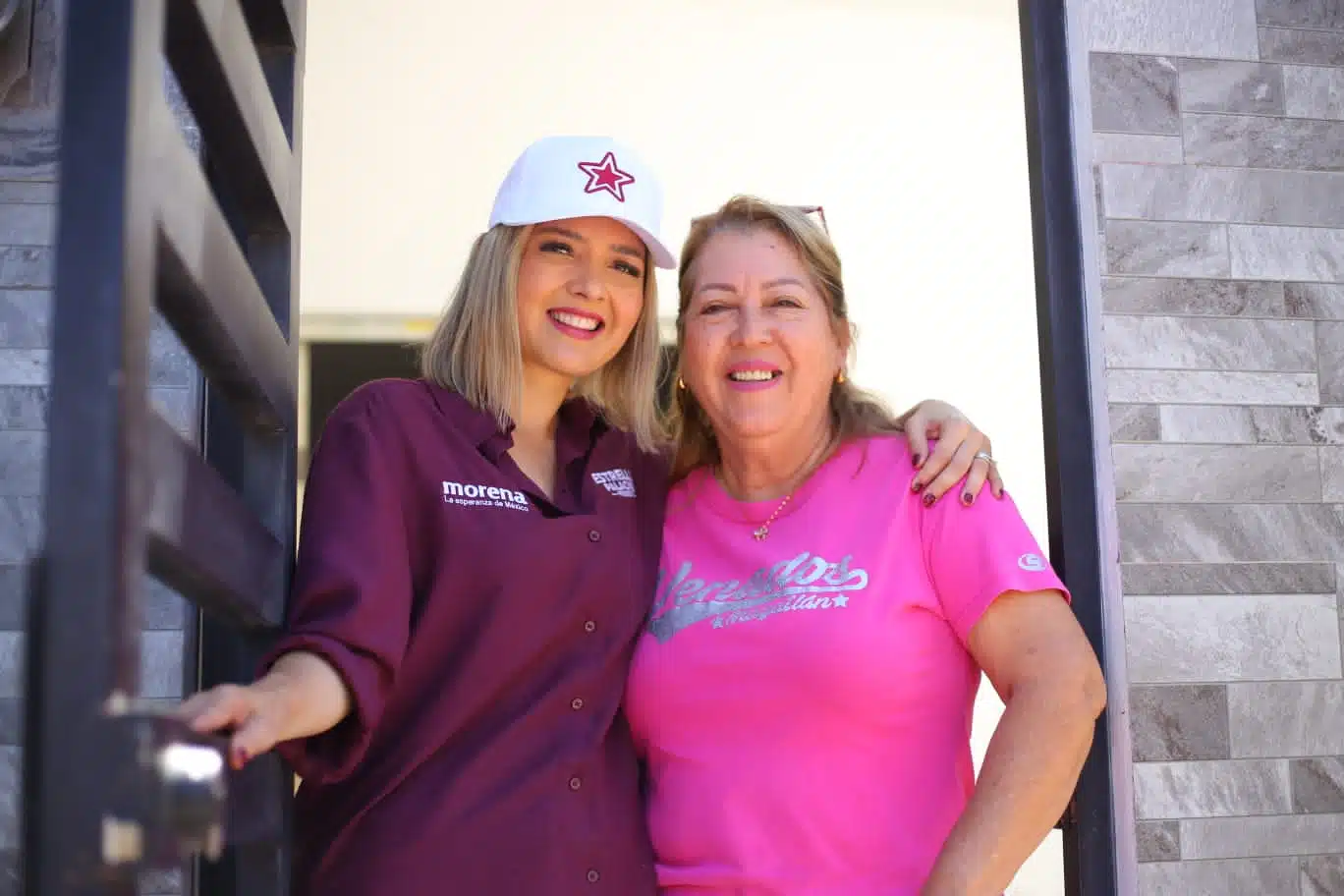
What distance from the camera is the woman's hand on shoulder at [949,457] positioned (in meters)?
1.88

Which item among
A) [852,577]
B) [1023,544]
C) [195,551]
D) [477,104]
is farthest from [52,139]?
[477,104]

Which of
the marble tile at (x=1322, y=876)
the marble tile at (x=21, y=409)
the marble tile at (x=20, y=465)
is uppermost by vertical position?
the marble tile at (x=21, y=409)

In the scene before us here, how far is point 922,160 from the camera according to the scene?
4.52 m

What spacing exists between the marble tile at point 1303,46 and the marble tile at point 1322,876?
3.81ft

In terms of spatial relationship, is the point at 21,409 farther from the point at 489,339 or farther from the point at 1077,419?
the point at 1077,419

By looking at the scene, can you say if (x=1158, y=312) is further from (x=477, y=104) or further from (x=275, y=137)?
(x=477, y=104)

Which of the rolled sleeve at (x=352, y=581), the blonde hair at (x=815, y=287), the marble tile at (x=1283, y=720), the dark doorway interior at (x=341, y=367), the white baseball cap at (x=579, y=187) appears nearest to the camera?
the rolled sleeve at (x=352, y=581)

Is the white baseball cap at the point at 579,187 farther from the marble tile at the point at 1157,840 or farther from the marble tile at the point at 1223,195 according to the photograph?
the marble tile at the point at 1157,840

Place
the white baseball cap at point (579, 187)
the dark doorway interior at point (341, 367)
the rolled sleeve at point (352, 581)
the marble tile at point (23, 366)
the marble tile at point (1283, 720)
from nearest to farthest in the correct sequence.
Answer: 1. the rolled sleeve at point (352, 581)
2. the marble tile at point (23, 366)
3. the marble tile at point (1283, 720)
4. the white baseball cap at point (579, 187)
5. the dark doorway interior at point (341, 367)

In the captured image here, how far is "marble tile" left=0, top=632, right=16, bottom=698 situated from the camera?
1.78m

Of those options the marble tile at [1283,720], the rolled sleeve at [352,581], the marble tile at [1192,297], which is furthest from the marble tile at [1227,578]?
the rolled sleeve at [352,581]

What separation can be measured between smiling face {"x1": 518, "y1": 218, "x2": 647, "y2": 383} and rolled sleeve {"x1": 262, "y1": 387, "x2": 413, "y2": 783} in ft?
1.03

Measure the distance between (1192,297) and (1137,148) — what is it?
233 millimetres

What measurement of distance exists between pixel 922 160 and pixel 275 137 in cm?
315
